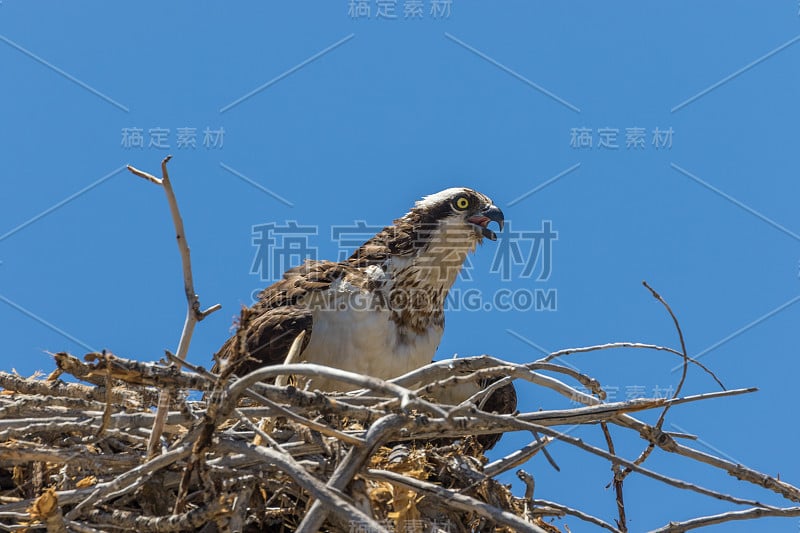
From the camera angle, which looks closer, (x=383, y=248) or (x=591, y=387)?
(x=591, y=387)

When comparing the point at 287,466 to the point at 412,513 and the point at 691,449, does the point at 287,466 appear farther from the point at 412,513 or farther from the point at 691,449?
the point at 691,449

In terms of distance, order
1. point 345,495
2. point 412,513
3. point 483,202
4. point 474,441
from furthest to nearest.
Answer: point 483,202 → point 474,441 → point 412,513 → point 345,495

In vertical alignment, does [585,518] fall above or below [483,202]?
below

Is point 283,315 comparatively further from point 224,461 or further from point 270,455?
point 270,455

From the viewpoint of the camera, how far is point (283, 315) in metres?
6.67

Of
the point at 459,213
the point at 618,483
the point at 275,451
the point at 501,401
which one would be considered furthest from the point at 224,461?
the point at 459,213

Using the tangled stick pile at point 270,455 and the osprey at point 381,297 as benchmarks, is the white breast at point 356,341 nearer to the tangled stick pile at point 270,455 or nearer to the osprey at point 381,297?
the osprey at point 381,297

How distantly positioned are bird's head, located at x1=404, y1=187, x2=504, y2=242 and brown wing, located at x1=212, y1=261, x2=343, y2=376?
889 millimetres

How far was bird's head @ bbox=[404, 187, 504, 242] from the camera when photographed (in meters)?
7.56

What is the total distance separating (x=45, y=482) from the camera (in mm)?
4871

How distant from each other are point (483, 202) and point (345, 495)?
4.56 meters

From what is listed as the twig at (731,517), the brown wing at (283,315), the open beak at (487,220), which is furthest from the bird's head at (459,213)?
the twig at (731,517)

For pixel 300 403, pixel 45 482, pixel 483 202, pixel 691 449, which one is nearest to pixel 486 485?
pixel 691 449

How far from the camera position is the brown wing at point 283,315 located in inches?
257
